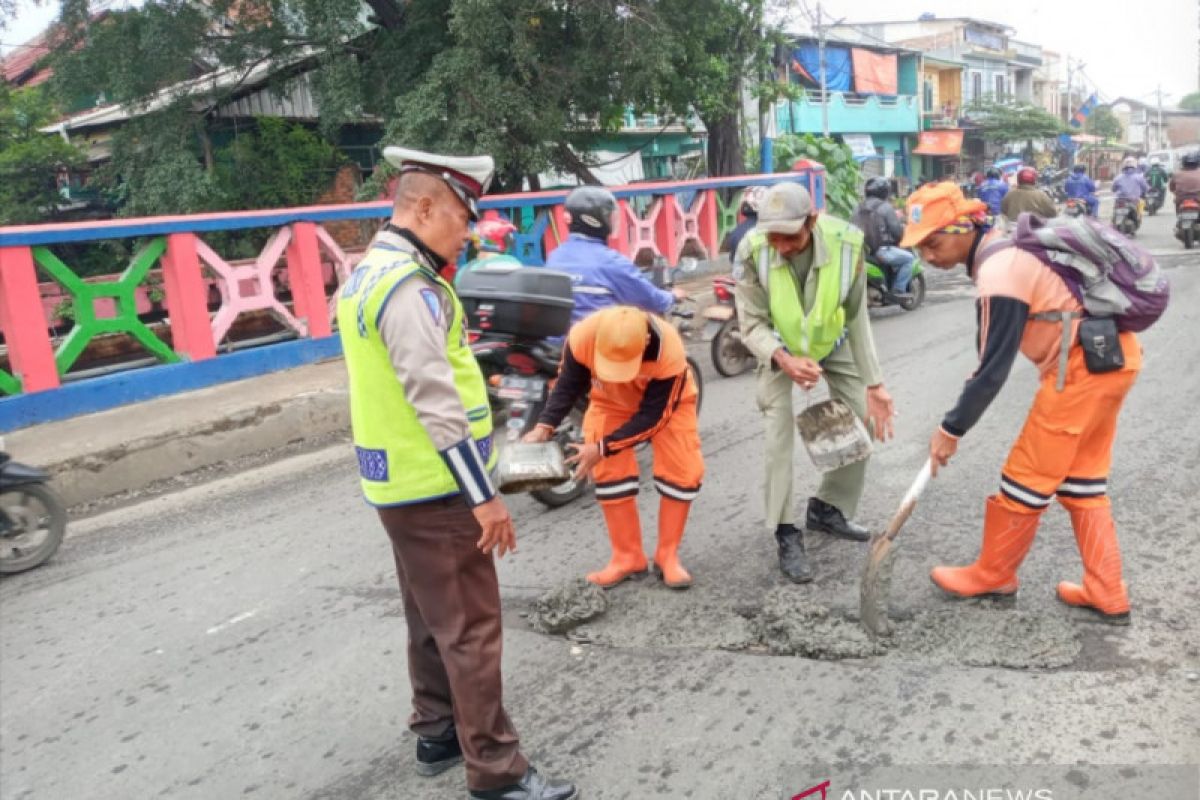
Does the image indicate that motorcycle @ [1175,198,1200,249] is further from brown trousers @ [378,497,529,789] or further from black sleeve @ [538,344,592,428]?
brown trousers @ [378,497,529,789]

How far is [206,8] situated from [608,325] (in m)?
13.4

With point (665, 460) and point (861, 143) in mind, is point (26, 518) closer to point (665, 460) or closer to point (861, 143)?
point (665, 460)

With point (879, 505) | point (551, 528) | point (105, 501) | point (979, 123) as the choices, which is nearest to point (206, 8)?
point (105, 501)

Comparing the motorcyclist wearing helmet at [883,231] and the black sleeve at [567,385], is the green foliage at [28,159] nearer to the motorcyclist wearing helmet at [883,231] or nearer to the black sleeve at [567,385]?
the motorcyclist wearing helmet at [883,231]

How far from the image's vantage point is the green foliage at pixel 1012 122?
143 ft

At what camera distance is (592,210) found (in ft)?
15.6

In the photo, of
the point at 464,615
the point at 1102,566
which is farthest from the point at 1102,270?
the point at 464,615

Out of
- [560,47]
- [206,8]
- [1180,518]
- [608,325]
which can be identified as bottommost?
[1180,518]

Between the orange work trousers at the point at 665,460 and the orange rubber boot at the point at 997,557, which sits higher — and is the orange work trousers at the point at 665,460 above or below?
above

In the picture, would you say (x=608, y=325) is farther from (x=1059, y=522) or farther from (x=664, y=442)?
(x=1059, y=522)

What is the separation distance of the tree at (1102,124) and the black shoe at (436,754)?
69275mm

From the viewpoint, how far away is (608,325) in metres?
3.49

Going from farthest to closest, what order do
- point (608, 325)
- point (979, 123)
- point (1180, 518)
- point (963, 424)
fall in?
1. point (979, 123)
2. point (1180, 518)
3. point (608, 325)
4. point (963, 424)

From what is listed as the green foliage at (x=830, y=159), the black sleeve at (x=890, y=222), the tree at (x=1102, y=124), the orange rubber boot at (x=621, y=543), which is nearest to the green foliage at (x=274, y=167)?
the green foliage at (x=830, y=159)
